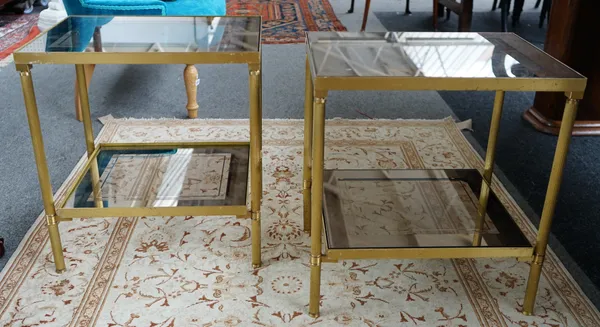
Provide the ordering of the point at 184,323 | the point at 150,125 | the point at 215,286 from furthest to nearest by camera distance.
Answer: the point at 150,125
the point at 215,286
the point at 184,323

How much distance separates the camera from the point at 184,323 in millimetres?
1403

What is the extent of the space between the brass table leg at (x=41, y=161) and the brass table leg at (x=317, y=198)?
68 cm

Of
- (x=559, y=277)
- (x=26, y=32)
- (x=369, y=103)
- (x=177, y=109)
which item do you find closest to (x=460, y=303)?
(x=559, y=277)

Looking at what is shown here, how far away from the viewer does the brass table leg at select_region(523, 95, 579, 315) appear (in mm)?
1266

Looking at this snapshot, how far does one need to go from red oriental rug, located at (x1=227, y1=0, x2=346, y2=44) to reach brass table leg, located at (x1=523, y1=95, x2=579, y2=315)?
300cm

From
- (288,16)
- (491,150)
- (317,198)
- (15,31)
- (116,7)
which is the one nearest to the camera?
(317,198)

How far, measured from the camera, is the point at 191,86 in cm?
263

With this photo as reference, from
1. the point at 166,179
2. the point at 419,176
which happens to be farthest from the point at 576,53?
the point at 166,179

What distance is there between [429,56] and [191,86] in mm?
1471

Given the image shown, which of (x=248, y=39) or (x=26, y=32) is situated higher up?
(x=248, y=39)

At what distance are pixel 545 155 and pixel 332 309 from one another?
135 cm

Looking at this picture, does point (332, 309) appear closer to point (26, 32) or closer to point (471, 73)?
point (471, 73)

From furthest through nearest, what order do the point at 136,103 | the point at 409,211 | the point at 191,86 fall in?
the point at 136,103 < the point at 191,86 < the point at 409,211

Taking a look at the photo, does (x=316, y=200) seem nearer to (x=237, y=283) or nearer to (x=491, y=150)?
(x=237, y=283)
